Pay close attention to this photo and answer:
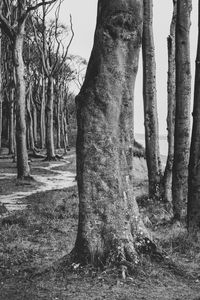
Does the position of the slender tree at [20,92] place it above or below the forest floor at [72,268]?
above

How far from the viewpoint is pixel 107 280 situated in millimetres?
4805

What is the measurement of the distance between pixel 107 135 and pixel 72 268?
1.66 m

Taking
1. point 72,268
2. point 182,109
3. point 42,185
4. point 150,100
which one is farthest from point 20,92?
point 72,268

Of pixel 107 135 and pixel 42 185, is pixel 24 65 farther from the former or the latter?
pixel 107 135

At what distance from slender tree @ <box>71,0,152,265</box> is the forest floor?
0.34m

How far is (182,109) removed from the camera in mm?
8891

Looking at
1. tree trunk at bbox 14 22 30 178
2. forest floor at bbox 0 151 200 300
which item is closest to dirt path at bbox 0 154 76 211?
tree trunk at bbox 14 22 30 178

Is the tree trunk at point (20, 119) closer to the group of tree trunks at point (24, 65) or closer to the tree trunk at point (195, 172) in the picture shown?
the group of tree trunks at point (24, 65)

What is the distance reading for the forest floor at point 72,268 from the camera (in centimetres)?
462

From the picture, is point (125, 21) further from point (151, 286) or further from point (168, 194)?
point (168, 194)

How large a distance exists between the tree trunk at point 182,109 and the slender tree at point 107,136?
3.69 m

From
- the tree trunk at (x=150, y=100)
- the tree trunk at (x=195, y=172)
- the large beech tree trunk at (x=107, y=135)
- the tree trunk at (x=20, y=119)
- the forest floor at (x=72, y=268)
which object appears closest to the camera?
the forest floor at (x=72, y=268)

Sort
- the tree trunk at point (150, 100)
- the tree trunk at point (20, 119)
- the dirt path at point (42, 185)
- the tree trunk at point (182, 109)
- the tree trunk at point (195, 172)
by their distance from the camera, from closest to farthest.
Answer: the tree trunk at point (195, 172) → the tree trunk at point (182, 109) → the dirt path at point (42, 185) → the tree trunk at point (150, 100) → the tree trunk at point (20, 119)

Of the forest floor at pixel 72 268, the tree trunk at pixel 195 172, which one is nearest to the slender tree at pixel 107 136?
the forest floor at pixel 72 268
